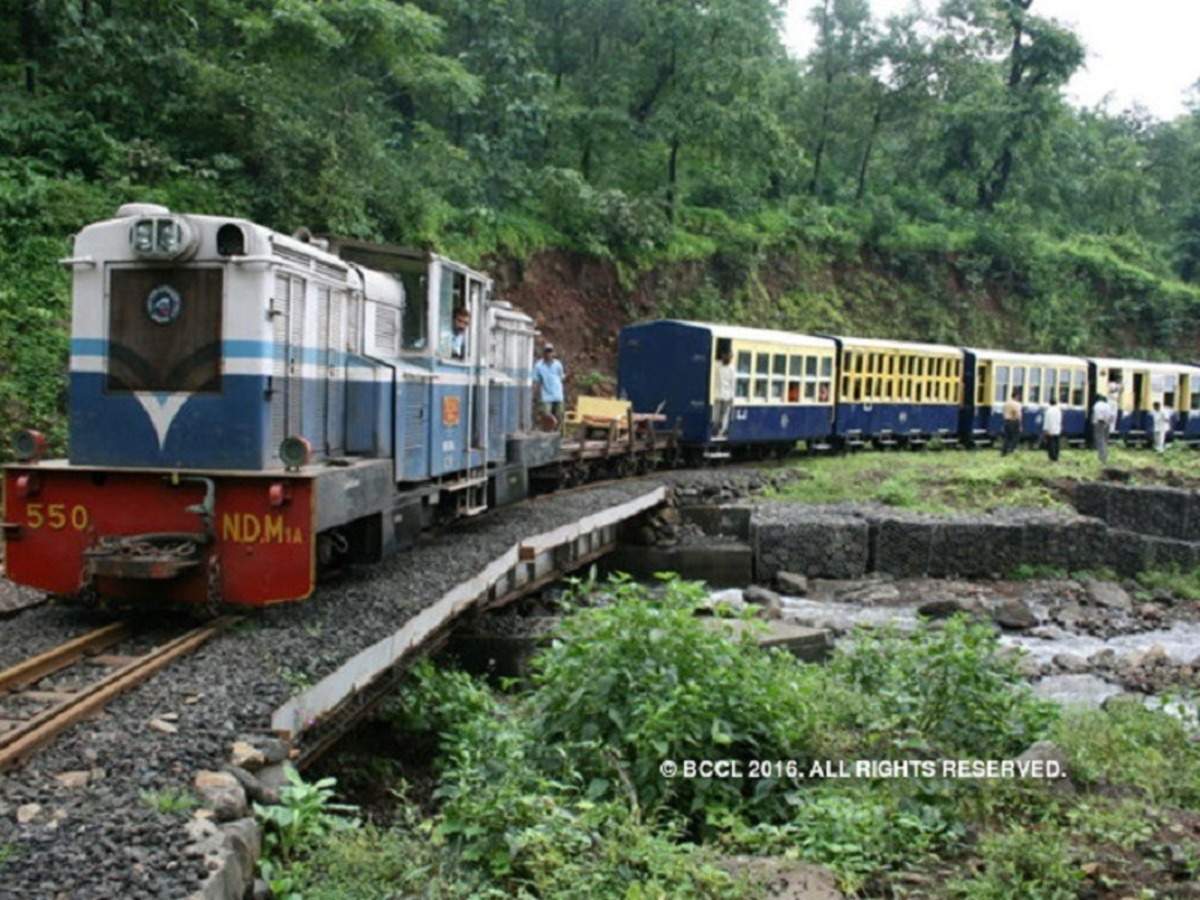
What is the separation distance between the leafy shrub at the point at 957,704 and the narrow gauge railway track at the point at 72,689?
4147 mm

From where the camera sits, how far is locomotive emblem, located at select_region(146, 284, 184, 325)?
8.22 m

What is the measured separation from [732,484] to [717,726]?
1387cm

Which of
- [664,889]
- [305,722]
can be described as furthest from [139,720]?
[664,889]

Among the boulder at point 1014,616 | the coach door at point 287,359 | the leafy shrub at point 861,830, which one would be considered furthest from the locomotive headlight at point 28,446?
the boulder at point 1014,616

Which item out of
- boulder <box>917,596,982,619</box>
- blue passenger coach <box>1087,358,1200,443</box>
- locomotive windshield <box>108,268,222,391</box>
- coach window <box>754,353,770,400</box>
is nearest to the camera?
locomotive windshield <box>108,268,222,391</box>

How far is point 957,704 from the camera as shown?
22.4 feet

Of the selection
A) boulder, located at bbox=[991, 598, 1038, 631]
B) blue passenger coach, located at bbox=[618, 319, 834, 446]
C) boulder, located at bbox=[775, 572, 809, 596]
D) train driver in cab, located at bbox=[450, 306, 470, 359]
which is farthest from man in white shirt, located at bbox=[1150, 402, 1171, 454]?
train driver in cab, located at bbox=[450, 306, 470, 359]

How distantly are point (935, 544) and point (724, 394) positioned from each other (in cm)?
493

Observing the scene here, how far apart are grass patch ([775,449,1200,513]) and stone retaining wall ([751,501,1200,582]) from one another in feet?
2.79

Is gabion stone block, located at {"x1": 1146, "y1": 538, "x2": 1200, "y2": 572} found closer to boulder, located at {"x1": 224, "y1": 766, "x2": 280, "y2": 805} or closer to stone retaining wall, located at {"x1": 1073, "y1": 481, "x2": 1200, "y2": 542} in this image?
stone retaining wall, located at {"x1": 1073, "y1": 481, "x2": 1200, "y2": 542}

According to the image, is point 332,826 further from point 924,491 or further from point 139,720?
point 924,491

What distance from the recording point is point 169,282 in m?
8.23

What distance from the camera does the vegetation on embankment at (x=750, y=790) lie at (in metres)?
4.78

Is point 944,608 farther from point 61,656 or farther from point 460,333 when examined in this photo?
point 61,656
